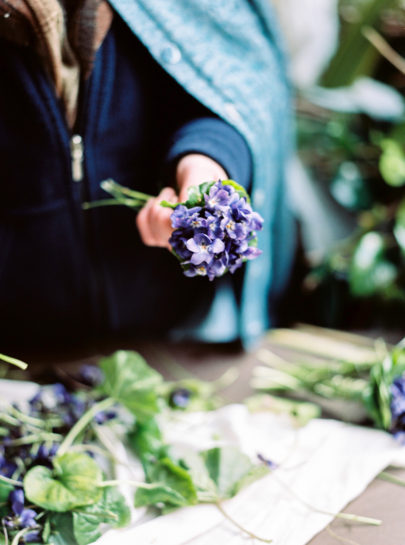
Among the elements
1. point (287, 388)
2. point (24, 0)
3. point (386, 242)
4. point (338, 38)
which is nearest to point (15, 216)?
point (24, 0)

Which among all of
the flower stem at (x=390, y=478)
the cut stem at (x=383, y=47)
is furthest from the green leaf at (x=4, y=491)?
the cut stem at (x=383, y=47)

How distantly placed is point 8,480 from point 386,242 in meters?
0.74

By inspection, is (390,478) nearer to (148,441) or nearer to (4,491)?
(148,441)

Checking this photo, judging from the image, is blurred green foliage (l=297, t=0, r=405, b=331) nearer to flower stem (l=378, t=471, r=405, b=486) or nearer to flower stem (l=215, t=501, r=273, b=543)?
flower stem (l=378, t=471, r=405, b=486)

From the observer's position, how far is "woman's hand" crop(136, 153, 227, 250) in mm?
534

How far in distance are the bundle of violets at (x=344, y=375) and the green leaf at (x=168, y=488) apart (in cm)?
26

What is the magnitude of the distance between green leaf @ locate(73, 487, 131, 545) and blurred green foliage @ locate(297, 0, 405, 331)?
21.2 inches

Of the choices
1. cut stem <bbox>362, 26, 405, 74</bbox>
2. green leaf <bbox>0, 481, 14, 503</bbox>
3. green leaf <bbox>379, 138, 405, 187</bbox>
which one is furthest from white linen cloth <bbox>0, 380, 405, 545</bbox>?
cut stem <bbox>362, 26, 405, 74</bbox>

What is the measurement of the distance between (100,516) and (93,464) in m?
0.05

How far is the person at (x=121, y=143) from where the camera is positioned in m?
0.57

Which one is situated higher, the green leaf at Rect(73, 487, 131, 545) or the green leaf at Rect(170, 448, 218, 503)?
the green leaf at Rect(170, 448, 218, 503)

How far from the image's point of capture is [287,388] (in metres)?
0.80

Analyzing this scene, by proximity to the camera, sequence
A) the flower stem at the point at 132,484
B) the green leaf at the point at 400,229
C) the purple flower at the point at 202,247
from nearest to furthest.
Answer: the purple flower at the point at 202,247, the flower stem at the point at 132,484, the green leaf at the point at 400,229

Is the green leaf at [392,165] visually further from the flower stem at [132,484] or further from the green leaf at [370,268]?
the flower stem at [132,484]
